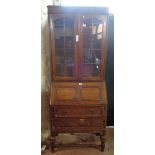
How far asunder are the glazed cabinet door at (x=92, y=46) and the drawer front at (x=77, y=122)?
52 centimetres

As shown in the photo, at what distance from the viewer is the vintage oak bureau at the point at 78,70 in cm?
282

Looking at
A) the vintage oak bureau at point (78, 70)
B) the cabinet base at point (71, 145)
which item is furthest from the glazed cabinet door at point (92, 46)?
the cabinet base at point (71, 145)

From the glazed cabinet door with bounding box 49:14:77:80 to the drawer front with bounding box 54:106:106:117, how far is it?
1.24 ft

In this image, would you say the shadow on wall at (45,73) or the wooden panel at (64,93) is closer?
the wooden panel at (64,93)

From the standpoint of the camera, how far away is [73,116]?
285 cm

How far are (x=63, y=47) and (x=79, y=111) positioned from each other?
81cm

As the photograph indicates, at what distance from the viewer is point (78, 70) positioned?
2902 mm

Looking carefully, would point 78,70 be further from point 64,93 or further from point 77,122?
point 77,122

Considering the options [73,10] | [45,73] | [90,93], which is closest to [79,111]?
[90,93]

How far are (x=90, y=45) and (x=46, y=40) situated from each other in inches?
23.5

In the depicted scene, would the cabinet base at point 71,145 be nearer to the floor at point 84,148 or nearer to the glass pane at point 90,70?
the floor at point 84,148

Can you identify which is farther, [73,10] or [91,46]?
[91,46]
